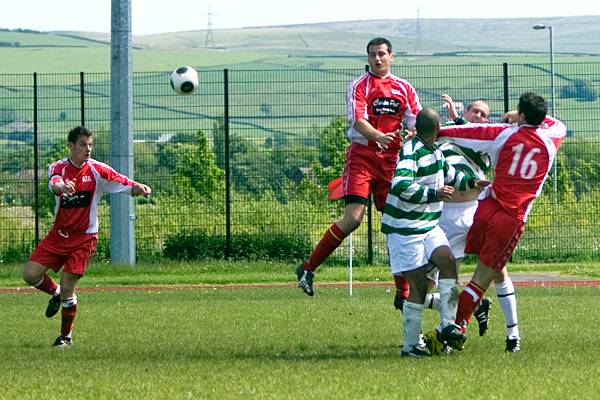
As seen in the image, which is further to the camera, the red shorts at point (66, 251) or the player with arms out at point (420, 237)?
the red shorts at point (66, 251)

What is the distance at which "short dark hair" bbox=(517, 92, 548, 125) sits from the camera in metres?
10.8

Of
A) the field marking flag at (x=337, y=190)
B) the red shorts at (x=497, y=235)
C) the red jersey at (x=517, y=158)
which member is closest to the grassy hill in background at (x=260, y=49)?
the field marking flag at (x=337, y=190)

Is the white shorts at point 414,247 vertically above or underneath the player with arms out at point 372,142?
underneath

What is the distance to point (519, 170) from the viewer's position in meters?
10.9

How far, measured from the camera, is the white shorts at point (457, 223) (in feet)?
39.0

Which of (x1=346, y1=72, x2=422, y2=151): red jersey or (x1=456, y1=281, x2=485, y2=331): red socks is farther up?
(x1=346, y1=72, x2=422, y2=151): red jersey

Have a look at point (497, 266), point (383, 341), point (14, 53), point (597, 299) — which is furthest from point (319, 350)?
point (14, 53)

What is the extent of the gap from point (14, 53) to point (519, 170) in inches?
4045

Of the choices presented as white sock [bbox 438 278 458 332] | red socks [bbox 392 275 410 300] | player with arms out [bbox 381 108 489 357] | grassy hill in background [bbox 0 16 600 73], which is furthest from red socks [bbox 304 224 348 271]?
grassy hill in background [bbox 0 16 600 73]

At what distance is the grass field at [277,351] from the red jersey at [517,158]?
130 centimetres

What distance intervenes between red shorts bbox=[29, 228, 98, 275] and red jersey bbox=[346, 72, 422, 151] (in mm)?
2971

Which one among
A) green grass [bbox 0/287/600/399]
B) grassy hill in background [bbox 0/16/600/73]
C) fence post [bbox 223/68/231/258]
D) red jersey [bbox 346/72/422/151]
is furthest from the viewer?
grassy hill in background [bbox 0/16/600/73]

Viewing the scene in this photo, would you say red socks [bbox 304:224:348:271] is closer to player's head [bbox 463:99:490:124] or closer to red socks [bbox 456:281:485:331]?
player's head [bbox 463:99:490:124]

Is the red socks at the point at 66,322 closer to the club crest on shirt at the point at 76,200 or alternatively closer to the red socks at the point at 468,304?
the club crest on shirt at the point at 76,200
